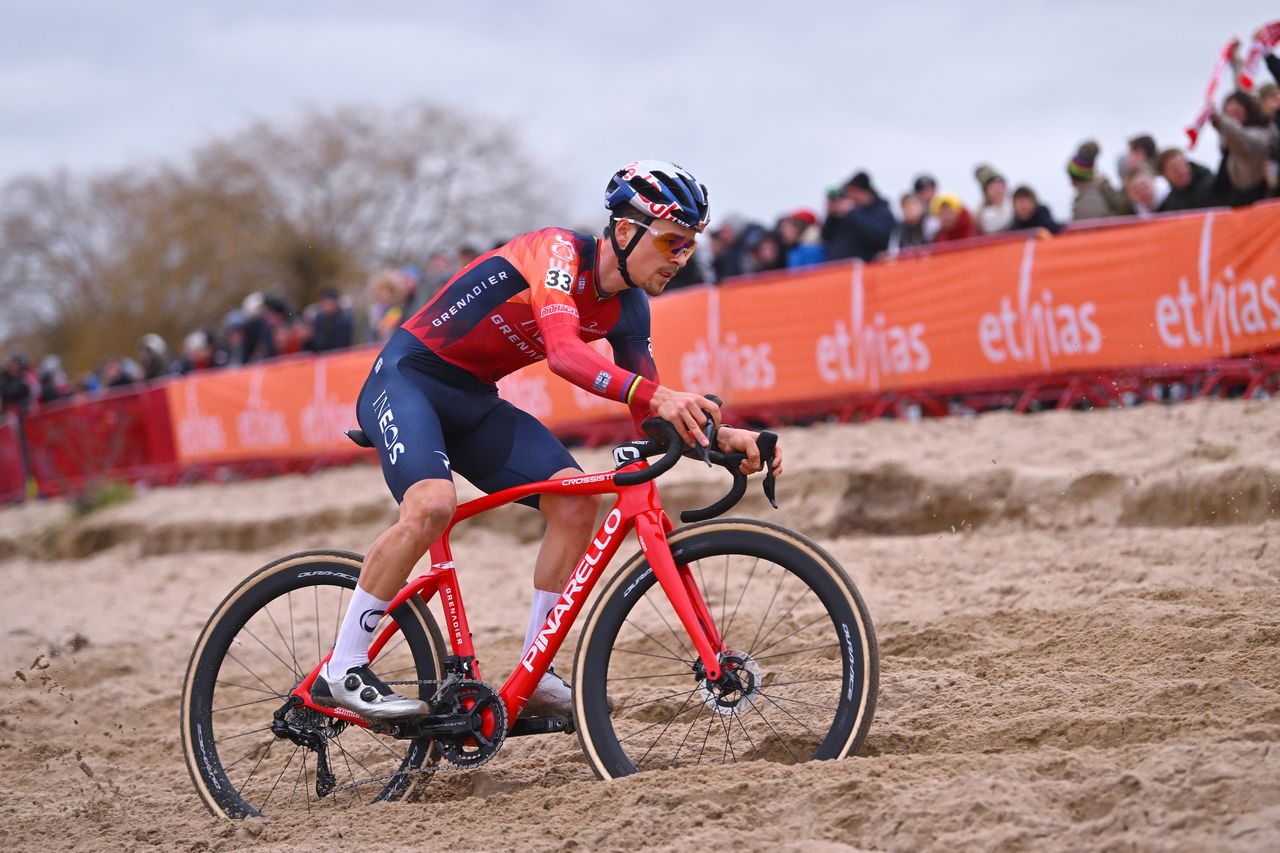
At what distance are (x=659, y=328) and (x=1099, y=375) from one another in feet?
14.4

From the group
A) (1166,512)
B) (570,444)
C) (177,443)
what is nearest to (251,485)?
(177,443)

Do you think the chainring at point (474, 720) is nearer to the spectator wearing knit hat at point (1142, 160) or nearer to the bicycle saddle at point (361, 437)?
the bicycle saddle at point (361, 437)

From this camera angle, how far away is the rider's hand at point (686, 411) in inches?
170

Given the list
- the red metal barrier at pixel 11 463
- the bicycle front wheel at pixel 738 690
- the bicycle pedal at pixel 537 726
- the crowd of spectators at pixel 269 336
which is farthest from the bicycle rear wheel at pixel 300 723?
the red metal barrier at pixel 11 463

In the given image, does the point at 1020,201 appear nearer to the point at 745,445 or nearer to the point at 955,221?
the point at 955,221

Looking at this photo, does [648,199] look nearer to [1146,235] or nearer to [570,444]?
[1146,235]

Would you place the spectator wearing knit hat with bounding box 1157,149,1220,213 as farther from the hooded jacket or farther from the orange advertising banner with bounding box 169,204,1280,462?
the hooded jacket

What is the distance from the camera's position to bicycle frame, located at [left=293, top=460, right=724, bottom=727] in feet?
14.6

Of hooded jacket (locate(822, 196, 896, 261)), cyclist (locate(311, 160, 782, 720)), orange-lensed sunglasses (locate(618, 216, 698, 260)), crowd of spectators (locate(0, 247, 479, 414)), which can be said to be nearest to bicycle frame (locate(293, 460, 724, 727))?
cyclist (locate(311, 160, 782, 720))

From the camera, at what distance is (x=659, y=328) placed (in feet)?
42.4

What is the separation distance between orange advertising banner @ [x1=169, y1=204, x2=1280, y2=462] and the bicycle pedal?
644 cm

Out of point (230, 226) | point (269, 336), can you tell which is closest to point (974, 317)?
point (269, 336)

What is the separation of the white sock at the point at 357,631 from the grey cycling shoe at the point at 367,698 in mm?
32

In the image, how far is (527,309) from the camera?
4887 millimetres
